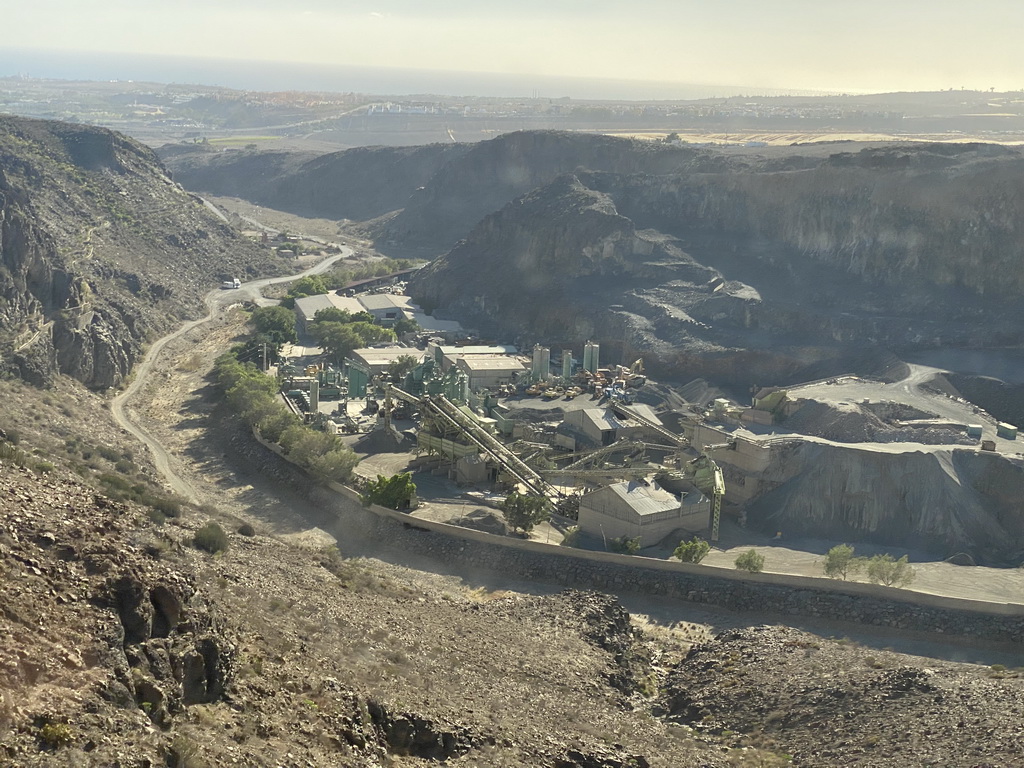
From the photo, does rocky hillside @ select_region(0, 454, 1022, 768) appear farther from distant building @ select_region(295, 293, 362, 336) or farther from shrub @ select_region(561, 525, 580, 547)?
distant building @ select_region(295, 293, 362, 336)

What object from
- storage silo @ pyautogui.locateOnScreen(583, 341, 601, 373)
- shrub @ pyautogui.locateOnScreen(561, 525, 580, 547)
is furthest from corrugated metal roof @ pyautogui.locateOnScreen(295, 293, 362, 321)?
shrub @ pyautogui.locateOnScreen(561, 525, 580, 547)

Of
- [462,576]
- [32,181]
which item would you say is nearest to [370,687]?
[462,576]

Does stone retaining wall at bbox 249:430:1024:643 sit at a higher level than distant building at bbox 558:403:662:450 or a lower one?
lower

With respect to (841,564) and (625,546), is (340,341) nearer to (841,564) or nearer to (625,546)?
(625,546)

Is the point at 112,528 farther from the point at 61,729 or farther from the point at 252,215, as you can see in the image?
the point at 252,215

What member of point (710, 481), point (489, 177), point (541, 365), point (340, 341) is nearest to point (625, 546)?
point (710, 481)
